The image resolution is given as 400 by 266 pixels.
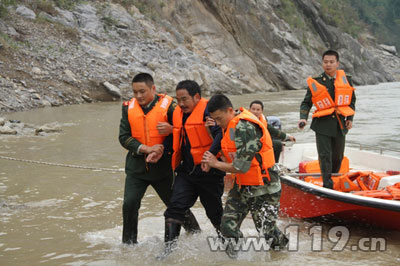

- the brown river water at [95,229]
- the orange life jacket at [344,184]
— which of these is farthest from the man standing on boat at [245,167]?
the orange life jacket at [344,184]

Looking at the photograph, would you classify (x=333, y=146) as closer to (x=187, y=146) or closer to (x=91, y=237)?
(x=187, y=146)

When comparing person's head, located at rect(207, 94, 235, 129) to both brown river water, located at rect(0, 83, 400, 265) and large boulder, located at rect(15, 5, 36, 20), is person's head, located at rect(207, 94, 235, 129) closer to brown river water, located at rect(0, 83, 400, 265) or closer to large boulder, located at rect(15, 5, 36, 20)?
brown river water, located at rect(0, 83, 400, 265)

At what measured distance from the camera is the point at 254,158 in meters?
4.23

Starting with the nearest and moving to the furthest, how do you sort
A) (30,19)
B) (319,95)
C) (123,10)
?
(319,95) → (30,19) → (123,10)

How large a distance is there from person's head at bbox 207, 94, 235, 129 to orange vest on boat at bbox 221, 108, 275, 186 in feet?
0.22

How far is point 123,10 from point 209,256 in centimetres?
2688

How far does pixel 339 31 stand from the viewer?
53.8 m

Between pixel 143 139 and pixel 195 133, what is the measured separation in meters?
0.56

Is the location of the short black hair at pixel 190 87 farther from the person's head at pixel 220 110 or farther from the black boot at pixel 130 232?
the black boot at pixel 130 232

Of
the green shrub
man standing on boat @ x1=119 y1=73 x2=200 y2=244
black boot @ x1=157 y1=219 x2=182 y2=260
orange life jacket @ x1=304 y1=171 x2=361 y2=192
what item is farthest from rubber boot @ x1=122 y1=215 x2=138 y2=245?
the green shrub

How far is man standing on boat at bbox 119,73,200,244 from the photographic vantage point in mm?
4660

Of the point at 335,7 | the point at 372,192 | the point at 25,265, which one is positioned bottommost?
the point at 25,265

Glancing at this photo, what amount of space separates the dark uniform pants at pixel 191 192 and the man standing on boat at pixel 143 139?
0.26 m

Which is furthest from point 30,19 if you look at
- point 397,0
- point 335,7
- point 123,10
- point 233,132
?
point 397,0
